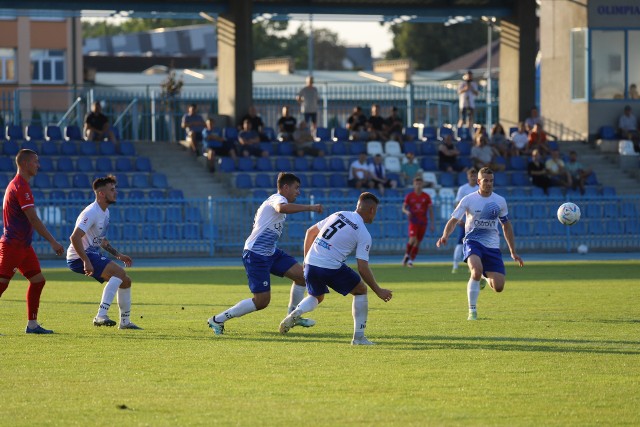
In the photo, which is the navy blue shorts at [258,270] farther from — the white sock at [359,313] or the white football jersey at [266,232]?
the white sock at [359,313]

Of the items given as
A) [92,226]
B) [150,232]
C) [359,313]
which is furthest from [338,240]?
[150,232]

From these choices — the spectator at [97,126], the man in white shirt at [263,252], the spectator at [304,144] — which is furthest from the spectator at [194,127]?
the man in white shirt at [263,252]

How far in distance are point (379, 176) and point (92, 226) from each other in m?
18.4

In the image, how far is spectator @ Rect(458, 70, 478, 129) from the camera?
118 feet

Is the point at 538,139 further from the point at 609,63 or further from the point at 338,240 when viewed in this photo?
the point at 338,240

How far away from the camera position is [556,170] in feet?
107

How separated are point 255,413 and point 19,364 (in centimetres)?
336

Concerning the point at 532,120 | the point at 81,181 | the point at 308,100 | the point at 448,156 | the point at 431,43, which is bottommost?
the point at 81,181

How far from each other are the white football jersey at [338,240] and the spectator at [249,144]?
20.5 metres

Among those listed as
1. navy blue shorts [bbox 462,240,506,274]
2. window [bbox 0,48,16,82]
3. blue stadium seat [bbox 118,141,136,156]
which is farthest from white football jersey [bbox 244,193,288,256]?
window [bbox 0,48,16,82]

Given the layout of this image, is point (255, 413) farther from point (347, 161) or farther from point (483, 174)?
point (347, 161)

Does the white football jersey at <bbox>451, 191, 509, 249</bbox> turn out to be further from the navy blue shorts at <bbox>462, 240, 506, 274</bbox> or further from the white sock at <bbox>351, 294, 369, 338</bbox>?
the white sock at <bbox>351, 294, 369, 338</bbox>

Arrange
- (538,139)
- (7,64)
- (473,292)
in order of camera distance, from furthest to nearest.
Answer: (7,64) → (538,139) → (473,292)

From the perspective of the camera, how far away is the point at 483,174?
1512cm
